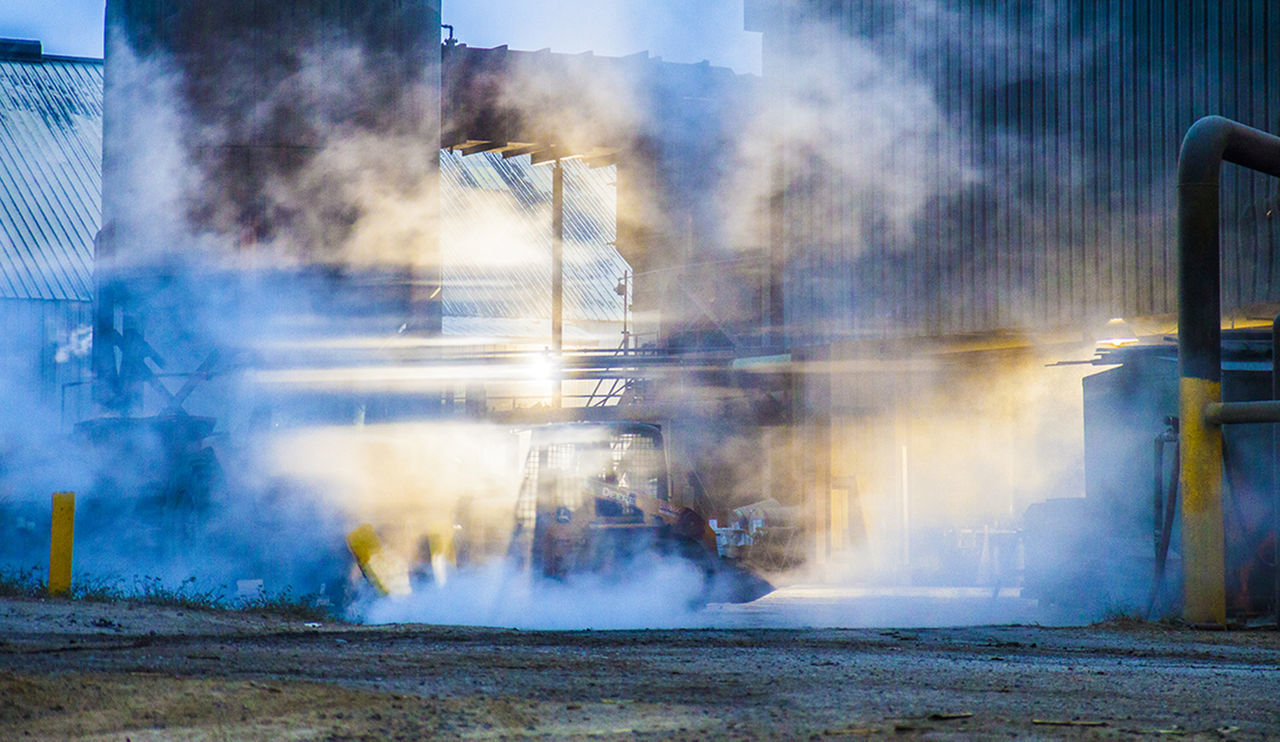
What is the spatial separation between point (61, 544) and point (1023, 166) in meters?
9.74

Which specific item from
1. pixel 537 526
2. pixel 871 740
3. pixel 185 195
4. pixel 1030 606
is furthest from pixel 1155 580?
pixel 185 195

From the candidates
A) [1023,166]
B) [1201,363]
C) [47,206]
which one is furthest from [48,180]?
[1201,363]

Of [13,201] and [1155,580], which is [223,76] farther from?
[13,201]

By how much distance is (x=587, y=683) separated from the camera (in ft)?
14.5

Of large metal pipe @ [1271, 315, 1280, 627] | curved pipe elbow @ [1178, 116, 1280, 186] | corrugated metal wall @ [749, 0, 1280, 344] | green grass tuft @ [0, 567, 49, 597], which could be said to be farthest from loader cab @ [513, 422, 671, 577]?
corrugated metal wall @ [749, 0, 1280, 344]

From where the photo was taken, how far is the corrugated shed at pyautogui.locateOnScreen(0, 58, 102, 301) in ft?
66.0

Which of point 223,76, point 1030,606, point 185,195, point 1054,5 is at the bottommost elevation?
point 1030,606

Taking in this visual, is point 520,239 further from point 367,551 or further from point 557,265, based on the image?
point 367,551

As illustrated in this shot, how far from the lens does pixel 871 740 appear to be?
3430 mm

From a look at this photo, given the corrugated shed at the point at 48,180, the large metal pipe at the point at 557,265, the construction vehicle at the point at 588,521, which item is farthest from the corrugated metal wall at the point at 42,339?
the construction vehicle at the point at 588,521

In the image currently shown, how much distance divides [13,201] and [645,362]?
444 inches

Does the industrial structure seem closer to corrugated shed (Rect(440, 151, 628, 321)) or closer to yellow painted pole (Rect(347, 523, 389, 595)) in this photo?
yellow painted pole (Rect(347, 523, 389, 595))

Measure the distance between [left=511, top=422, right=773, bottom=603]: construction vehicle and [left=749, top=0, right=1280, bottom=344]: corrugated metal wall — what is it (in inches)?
211

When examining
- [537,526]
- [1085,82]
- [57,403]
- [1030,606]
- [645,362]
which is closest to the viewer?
[537,526]
